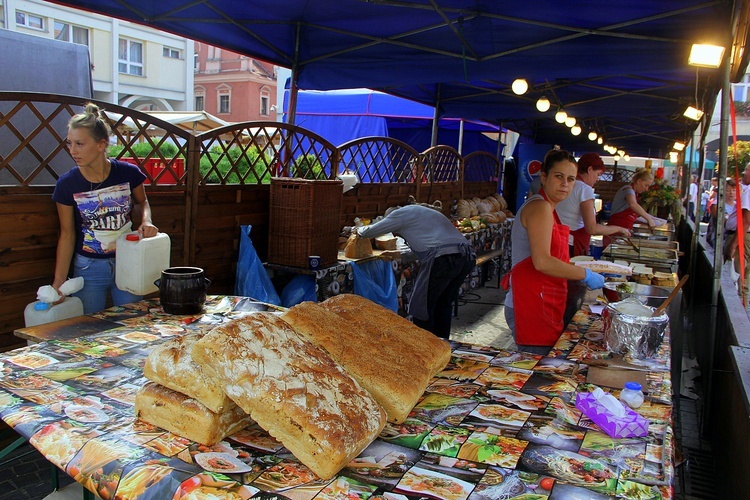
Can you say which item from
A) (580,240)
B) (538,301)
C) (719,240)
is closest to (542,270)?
(538,301)

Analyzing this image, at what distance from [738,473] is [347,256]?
12.3 ft

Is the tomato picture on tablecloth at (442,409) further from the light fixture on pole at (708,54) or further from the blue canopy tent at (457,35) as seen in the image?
the light fixture on pole at (708,54)

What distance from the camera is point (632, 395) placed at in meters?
1.92

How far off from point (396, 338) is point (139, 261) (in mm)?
→ 1451

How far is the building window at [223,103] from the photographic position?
3716 centimetres

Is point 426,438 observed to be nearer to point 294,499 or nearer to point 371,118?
point 294,499

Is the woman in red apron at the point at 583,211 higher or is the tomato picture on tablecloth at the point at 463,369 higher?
the woman in red apron at the point at 583,211

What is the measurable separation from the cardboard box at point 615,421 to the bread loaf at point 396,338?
0.51m

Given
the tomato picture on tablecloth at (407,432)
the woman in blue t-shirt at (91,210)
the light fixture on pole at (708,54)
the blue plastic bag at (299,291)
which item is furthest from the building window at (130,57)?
the tomato picture on tablecloth at (407,432)

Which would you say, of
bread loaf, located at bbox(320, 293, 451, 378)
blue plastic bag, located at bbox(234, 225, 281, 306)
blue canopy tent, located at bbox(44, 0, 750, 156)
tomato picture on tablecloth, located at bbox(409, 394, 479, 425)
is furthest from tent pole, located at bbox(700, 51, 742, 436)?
blue plastic bag, located at bbox(234, 225, 281, 306)

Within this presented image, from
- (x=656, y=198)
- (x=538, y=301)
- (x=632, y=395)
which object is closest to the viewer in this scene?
(x=632, y=395)

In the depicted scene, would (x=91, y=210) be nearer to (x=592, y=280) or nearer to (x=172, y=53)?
(x=592, y=280)

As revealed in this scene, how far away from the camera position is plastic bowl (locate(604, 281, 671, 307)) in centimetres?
348

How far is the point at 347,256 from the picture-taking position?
581 cm
